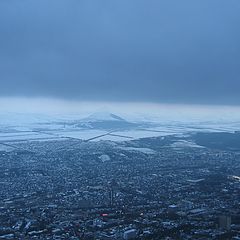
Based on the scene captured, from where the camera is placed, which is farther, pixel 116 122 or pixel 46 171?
pixel 116 122

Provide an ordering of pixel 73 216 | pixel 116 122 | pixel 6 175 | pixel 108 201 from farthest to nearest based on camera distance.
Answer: pixel 116 122 → pixel 6 175 → pixel 108 201 → pixel 73 216

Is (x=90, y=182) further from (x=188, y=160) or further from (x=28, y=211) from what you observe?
(x=188, y=160)

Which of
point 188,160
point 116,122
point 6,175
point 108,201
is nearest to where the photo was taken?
point 108,201

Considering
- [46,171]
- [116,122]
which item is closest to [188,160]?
[46,171]

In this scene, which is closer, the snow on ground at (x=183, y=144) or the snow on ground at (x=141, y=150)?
the snow on ground at (x=141, y=150)

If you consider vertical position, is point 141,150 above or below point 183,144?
below

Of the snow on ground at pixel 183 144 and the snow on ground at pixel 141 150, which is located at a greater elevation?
the snow on ground at pixel 183 144

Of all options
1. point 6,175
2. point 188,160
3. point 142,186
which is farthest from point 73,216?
point 188,160

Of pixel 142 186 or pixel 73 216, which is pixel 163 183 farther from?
pixel 73 216

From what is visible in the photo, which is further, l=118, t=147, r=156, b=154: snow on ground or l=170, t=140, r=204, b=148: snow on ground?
l=170, t=140, r=204, b=148: snow on ground

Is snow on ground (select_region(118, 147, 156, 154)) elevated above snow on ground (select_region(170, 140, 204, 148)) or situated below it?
below

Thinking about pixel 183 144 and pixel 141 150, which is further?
pixel 183 144
